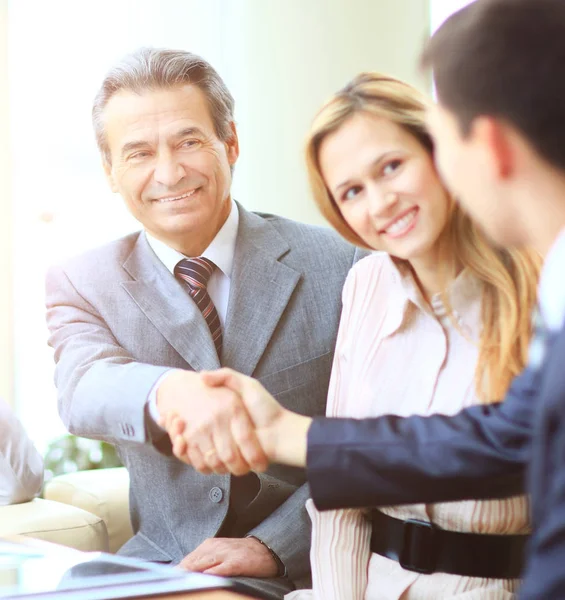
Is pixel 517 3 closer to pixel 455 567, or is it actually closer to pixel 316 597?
pixel 455 567

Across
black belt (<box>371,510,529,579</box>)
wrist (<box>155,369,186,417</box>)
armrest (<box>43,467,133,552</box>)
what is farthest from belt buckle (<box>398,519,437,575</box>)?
armrest (<box>43,467,133,552</box>)

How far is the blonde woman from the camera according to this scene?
3.93 ft

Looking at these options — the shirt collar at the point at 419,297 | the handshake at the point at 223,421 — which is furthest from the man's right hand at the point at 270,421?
the shirt collar at the point at 419,297

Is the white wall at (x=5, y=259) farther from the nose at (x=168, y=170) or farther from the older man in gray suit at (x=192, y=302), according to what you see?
the nose at (x=168, y=170)

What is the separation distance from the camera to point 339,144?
51.7 inches

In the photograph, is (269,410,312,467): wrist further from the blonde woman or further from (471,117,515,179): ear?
(471,117,515,179): ear

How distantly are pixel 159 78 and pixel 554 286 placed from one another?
111 centimetres

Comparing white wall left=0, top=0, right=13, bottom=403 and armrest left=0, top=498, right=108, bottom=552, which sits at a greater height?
white wall left=0, top=0, right=13, bottom=403

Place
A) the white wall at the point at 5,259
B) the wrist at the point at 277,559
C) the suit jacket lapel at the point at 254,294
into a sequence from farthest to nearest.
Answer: the white wall at the point at 5,259
the suit jacket lapel at the point at 254,294
the wrist at the point at 277,559

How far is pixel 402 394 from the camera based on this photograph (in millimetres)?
1288

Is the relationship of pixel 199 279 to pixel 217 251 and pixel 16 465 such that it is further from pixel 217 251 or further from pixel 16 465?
pixel 16 465

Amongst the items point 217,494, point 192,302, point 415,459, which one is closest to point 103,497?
point 217,494

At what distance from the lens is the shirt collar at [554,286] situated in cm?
70

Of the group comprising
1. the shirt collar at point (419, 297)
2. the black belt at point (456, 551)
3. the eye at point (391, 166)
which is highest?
the eye at point (391, 166)
